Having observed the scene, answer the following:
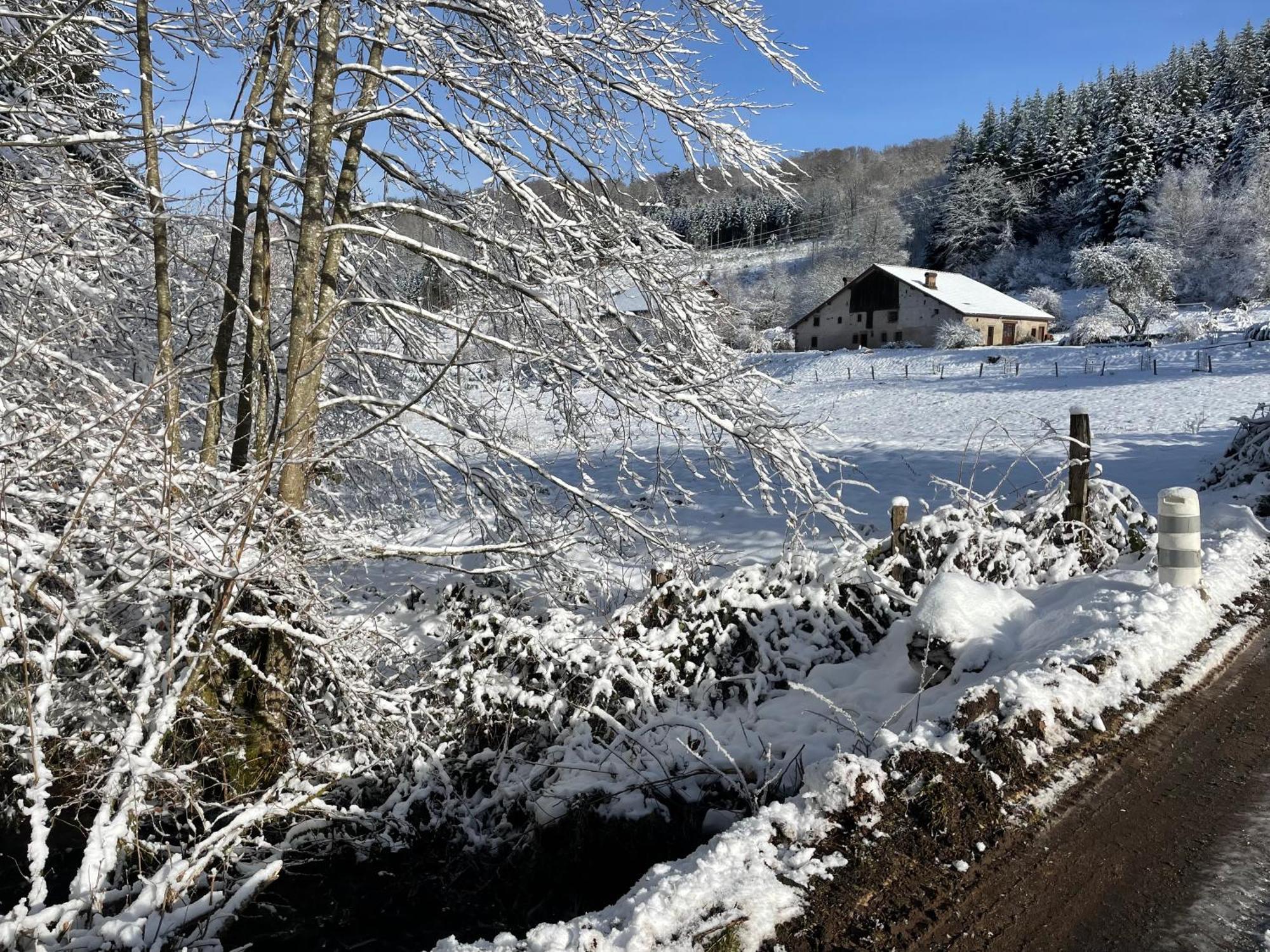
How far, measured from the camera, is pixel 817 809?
117 inches

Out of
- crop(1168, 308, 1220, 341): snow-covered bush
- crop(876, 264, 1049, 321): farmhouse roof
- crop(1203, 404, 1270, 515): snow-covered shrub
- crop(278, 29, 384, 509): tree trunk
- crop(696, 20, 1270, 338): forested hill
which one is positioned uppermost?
crop(696, 20, 1270, 338): forested hill

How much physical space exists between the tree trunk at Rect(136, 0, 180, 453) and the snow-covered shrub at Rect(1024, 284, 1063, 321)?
59707mm

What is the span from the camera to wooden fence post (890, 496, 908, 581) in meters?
6.96

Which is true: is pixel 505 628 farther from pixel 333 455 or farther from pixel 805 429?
pixel 805 429

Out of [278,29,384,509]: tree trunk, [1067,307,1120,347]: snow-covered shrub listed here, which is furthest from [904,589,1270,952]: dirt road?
[1067,307,1120,347]: snow-covered shrub

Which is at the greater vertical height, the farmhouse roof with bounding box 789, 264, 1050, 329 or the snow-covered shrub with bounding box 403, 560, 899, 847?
the farmhouse roof with bounding box 789, 264, 1050, 329

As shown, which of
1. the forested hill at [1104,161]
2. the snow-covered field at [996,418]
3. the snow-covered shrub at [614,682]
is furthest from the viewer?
the forested hill at [1104,161]

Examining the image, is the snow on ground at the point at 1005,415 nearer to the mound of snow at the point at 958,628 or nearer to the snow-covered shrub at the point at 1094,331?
the mound of snow at the point at 958,628

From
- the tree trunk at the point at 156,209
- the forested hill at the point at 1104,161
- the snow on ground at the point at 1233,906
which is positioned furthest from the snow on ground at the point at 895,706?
the forested hill at the point at 1104,161

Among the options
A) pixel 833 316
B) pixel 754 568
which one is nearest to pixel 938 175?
pixel 833 316

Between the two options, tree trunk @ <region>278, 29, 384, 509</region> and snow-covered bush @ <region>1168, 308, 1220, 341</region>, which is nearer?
tree trunk @ <region>278, 29, 384, 509</region>

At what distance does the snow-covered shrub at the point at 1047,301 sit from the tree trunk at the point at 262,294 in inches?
2323

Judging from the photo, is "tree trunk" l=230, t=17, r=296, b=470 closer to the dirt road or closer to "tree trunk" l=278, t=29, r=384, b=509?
"tree trunk" l=278, t=29, r=384, b=509

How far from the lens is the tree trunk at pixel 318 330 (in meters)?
4.69
